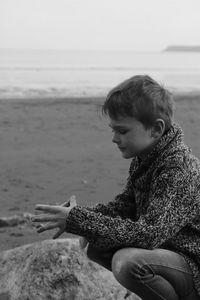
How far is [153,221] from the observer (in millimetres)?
2879

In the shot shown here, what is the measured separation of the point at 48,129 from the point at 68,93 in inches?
490

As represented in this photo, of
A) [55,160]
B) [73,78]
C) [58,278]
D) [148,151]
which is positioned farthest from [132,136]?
[73,78]

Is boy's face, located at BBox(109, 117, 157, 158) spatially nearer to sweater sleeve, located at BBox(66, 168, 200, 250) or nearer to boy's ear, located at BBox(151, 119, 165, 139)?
boy's ear, located at BBox(151, 119, 165, 139)

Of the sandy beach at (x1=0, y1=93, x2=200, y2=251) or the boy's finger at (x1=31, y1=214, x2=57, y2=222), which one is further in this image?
the sandy beach at (x1=0, y1=93, x2=200, y2=251)

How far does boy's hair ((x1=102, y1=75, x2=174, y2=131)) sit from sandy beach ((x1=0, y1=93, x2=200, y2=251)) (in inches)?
109

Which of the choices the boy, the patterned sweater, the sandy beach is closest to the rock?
the boy

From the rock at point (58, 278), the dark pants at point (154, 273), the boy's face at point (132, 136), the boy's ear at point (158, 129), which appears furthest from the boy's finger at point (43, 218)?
the rock at point (58, 278)

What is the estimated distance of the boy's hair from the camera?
9.80 ft

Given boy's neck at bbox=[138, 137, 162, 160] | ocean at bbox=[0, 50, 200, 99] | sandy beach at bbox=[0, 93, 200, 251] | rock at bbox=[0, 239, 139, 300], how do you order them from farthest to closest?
ocean at bbox=[0, 50, 200, 99] → sandy beach at bbox=[0, 93, 200, 251] → rock at bbox=[0, 239, 139, 300] → boy's neck at bbox=[138, 137, 162, 160]

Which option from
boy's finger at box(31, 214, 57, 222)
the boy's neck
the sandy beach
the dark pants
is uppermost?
the boy's neck

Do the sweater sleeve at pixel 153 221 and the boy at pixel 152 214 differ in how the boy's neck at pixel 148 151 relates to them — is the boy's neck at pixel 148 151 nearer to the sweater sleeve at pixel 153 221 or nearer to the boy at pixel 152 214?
the boy at pixel 152 214

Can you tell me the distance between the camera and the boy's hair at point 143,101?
2988 mm

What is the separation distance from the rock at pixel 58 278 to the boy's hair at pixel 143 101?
1.22 metres

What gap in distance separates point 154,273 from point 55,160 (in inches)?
262
